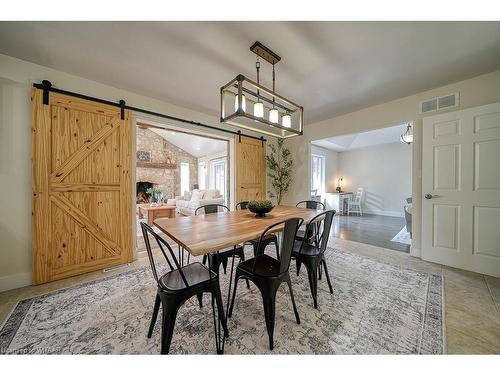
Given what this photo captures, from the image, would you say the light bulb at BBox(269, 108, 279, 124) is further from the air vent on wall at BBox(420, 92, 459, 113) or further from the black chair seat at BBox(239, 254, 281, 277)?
the air vent on wall at BBox(420, 92, 459, 113)

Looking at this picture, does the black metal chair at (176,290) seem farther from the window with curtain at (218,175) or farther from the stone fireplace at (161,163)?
the stone fireplace at (161,163)

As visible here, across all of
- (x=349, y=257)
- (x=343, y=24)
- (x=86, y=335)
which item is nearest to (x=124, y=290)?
(x=86, y=335)

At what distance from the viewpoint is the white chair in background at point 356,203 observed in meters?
7.05

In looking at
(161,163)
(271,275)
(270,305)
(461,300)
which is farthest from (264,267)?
(161,163)

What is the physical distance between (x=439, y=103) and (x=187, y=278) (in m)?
3.81

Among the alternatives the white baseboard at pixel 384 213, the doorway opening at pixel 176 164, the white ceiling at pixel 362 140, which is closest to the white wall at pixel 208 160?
the doorway opening at pixel 176 164

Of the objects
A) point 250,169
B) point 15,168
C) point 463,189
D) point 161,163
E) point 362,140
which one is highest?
point 362,140

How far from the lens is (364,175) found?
293 inches

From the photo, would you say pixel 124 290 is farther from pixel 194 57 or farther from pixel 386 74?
pixel 386 74

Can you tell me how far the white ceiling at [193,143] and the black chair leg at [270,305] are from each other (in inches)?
260

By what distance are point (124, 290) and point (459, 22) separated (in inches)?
151

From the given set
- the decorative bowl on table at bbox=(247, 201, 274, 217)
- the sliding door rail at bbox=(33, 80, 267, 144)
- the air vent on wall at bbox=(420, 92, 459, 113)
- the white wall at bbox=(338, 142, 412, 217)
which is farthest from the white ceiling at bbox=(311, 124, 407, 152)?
the decorative bowl on table at bbox=(247, 201, 274, 217)

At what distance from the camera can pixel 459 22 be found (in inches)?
60.1

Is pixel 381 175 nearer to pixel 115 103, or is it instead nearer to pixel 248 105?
pixel 248 105
